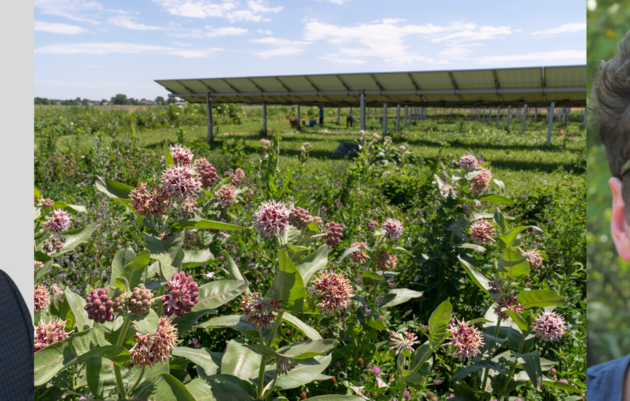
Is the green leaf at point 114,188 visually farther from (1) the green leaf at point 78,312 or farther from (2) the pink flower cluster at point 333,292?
(2) the pink flower cluster at point 333,292

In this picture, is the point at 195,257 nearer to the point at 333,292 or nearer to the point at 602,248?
the point at 333,292

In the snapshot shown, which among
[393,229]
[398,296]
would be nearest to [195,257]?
[393,229]

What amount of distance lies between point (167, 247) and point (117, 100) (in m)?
78.0

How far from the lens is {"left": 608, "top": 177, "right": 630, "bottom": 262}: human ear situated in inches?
39.0

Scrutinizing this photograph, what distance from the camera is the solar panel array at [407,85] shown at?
13031 mm

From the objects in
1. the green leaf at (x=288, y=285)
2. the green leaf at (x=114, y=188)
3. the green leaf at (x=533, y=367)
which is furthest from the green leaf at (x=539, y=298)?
the green leaf at (x=114, y=188)

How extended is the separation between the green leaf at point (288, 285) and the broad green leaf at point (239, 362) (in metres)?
0.30

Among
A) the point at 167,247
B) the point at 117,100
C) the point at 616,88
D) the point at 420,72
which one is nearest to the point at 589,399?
the point at 616,88

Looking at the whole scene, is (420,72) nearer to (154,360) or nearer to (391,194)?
(391,194)

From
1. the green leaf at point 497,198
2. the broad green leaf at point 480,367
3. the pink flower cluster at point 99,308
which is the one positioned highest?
the green leaf at point 497,198

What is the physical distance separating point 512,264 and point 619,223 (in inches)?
28.9

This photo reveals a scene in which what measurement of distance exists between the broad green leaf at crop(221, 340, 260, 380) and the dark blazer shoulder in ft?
3.45

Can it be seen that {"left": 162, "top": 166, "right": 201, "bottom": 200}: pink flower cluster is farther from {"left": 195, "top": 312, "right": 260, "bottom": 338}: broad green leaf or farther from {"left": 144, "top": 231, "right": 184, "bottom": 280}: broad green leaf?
{"left": 195, "top": 312, "right": 260, "bottom": 338}: broad green leaf

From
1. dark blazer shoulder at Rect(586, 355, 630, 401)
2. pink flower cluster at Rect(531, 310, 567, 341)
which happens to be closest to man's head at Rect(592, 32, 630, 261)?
dark blazer shoulder at Rect(586, 355, 630, 401)
